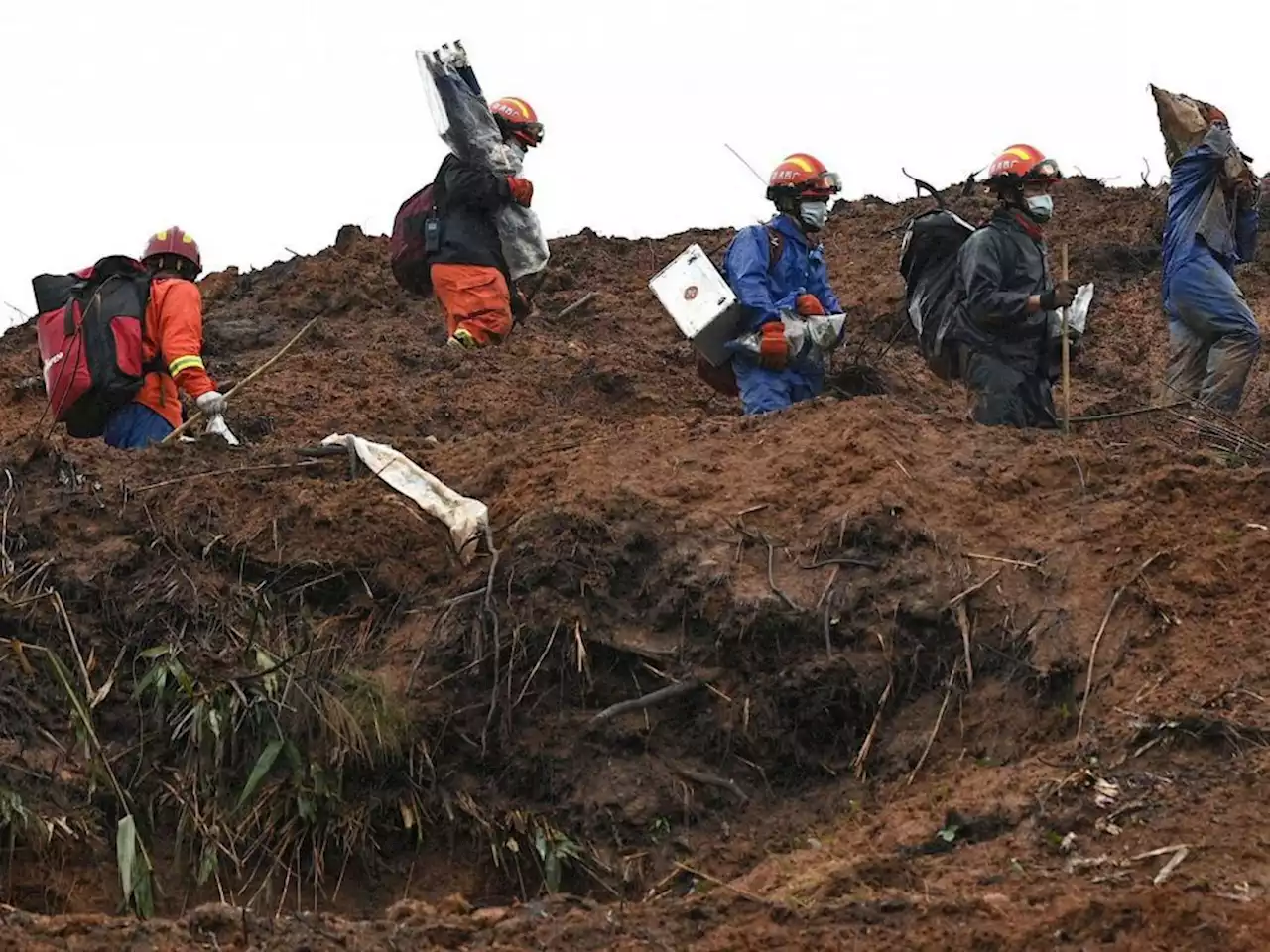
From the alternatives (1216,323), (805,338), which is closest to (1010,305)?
(805,338)

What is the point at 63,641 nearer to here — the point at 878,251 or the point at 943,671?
the point at 943,671

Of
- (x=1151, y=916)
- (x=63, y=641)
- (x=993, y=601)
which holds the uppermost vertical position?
(x=63, y=641)

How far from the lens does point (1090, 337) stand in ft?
43.1

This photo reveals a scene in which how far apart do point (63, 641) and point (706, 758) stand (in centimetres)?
227

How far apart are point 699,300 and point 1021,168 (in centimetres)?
152

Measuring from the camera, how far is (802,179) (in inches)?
375

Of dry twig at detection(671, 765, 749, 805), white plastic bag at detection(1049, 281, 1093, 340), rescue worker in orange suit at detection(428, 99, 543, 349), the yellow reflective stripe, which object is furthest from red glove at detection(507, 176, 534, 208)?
dry twig at detection(671, 765, 749, 805)

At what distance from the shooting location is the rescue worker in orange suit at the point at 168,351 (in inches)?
351

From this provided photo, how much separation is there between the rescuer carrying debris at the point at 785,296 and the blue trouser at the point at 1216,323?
169cm

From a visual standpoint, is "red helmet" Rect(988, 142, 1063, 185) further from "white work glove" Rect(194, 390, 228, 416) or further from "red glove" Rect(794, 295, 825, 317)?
"white work glove" Rect(194, 390, 228, 416)

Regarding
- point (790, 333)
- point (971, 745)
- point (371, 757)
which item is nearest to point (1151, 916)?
point (971, 745)

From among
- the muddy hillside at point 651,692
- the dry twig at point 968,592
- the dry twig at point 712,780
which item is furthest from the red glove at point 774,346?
the dry twig at point 712,780

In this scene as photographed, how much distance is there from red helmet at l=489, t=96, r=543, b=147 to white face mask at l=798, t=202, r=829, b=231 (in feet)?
6.45

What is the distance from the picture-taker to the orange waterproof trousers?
1095cm
